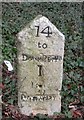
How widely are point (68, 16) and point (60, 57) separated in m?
2.85

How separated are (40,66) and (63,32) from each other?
234 centimetres

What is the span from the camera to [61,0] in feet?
24.5

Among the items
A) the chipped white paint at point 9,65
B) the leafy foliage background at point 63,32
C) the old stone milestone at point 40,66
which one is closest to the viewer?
the old stone milestone at point 40,66

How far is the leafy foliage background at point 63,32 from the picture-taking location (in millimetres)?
5047

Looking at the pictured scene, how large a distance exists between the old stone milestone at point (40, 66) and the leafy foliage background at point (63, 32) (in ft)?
0.82

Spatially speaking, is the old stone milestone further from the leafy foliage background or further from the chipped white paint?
the chipped white paint

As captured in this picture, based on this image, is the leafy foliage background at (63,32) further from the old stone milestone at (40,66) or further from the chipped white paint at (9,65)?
the old stone milestone at (40,66)

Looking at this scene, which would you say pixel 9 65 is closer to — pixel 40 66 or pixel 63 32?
pixel 40 66

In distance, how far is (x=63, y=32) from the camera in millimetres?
6641

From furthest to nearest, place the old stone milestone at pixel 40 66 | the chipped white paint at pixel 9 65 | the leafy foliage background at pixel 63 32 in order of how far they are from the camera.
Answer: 1. the chipped white paint at pixel 9 65
2. the leafy foliage background at pixel 63 32
3. the old stone milestone at pixel 40 66

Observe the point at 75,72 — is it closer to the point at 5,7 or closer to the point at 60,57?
the point at 60,57

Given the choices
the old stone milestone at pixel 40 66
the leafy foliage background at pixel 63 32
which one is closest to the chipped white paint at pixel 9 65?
the leafy foliage background at pixel 63 32

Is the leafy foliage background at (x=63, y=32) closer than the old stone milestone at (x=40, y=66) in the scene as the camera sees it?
No

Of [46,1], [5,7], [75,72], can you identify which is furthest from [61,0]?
[75,72]
